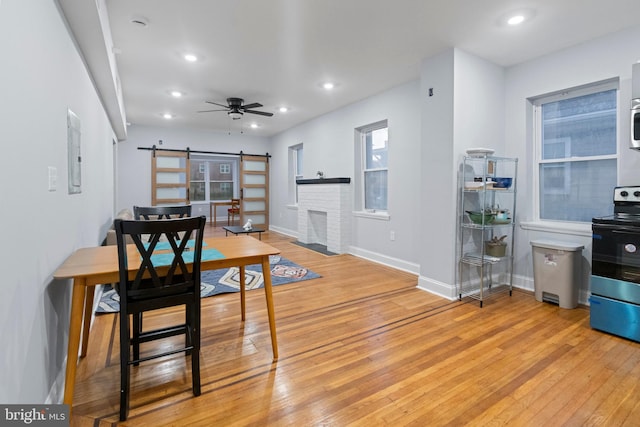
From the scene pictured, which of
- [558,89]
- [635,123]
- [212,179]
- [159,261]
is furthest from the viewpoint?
[212,179]

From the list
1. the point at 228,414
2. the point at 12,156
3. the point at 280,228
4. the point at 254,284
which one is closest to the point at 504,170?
the point at 254,284

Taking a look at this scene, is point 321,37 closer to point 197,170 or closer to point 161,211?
point 161,211

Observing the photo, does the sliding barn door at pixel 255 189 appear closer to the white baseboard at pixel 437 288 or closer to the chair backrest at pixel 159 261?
the white baseboard at pixel 437 288

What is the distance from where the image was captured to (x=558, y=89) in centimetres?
324

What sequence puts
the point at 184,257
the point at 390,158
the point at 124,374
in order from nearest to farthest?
the point at 124,374 → the point at 184,257 → the point at 390,158

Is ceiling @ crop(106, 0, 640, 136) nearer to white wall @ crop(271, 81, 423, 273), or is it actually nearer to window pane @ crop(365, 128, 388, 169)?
white wall @ crop(271, 81, 423, 273)

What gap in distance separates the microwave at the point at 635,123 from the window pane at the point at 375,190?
113 inches

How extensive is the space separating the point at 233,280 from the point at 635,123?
4311 mm

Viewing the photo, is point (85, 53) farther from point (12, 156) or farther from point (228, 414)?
point (228, 414)

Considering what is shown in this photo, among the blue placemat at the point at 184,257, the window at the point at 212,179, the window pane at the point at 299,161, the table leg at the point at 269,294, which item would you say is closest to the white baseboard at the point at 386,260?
the table leg at the point at 269,294

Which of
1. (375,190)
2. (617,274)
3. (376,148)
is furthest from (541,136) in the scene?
(375,190)

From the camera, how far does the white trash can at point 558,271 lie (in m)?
2.98

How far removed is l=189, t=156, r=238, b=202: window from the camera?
417 inches

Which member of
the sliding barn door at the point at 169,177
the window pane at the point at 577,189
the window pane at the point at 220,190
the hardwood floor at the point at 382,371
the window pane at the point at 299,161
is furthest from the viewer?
the window pane at the point at 220,190
